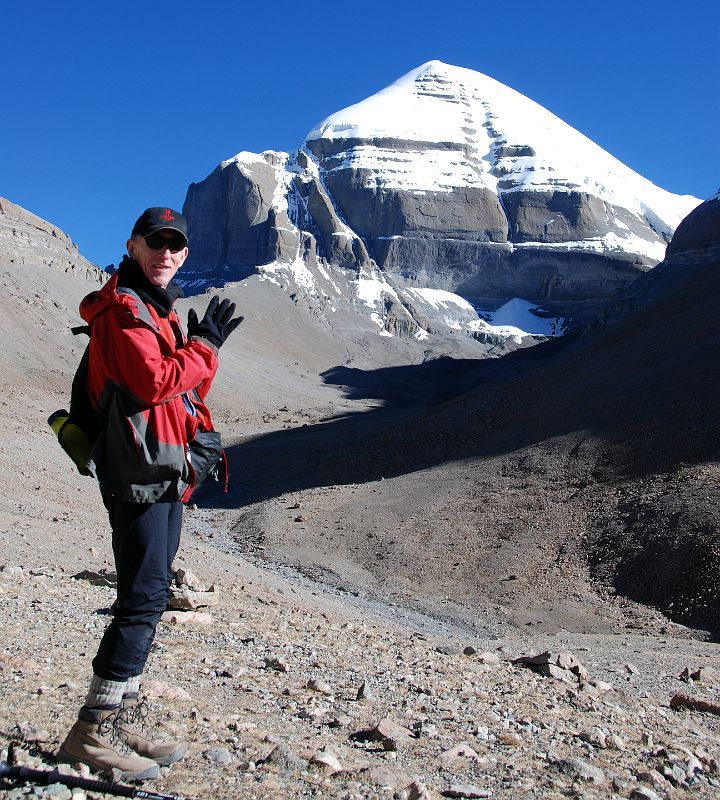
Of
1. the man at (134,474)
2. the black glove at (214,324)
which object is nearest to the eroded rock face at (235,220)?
the black glove at (214,324)

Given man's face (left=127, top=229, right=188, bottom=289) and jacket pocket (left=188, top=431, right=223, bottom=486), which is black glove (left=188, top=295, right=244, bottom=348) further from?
jacket pocket (left=188, top=431, right=223, bottom=486)

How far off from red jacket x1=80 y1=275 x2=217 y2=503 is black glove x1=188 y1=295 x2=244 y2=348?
213 millimetres

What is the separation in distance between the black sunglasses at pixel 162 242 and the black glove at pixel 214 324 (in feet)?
0.96

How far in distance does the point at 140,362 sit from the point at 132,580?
3.08 ft

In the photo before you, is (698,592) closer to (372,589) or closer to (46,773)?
(372,589)

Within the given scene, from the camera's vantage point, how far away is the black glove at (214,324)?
4141 millimetres

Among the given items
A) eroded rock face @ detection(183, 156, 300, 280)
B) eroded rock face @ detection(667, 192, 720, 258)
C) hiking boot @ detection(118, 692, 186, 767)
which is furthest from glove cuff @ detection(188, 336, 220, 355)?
eroded rock face @ detection(183, 156, 300, 280)

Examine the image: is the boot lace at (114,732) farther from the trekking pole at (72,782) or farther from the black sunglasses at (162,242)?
the black sunglasses at (162,242)

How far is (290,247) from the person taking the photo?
126188 mm

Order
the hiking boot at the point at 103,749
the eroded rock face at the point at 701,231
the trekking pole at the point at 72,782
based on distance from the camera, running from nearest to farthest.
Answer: the trekking pole at the point at 72,782
the hiking boot at the point at 103,749
the eroded rock face at the point at 701,231

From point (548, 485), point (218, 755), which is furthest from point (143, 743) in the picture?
point (548, 485)

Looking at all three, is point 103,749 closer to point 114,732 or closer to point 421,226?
point 114,732

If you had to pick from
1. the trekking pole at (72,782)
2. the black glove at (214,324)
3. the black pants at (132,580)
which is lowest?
the trekking pole at (72,782)

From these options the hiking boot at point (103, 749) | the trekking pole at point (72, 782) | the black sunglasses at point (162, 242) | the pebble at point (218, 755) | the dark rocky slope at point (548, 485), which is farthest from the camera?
the dark rocky slope at point (548, 485)
